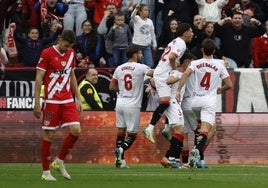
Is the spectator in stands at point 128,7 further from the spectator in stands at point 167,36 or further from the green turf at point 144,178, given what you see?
the green turf at point 144,178

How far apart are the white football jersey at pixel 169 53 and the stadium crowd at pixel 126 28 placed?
5644mm

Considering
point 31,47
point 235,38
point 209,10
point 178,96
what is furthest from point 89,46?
point 178,96

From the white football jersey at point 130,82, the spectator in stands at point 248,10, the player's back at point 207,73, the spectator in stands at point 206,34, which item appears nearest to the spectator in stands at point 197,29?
the spectator in stands at point 206,34

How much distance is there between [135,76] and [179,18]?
694 cm

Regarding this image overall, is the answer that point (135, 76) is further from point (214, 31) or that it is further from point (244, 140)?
point (214, 31)

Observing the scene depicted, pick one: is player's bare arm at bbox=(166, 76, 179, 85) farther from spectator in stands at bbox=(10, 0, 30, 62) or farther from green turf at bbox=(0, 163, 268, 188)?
spectator in stands at bbox=(10, 0, 30, 62)

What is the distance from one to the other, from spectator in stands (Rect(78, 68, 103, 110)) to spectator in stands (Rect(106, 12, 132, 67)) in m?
1.84

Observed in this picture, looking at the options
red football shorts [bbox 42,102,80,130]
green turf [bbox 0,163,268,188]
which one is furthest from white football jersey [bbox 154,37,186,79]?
red football shorts [bbox 42,102,80,130]

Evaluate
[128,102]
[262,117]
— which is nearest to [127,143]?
[128,102]

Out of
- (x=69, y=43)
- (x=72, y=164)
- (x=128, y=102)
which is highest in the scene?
(x=69, y=43)

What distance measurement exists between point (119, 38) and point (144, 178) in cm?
1061

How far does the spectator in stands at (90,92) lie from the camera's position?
26016 mm

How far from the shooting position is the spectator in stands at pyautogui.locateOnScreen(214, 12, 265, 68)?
28578mm

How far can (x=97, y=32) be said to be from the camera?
28.6 metres
